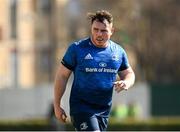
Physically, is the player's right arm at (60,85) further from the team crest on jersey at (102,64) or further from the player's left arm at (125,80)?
the player's left arm at (125,80)

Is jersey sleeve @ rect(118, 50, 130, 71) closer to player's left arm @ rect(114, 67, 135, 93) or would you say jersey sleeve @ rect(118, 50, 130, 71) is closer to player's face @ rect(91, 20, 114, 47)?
player's left arm @ rect(114, 67, 135, 93)

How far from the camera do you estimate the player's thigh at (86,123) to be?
28.7 feet

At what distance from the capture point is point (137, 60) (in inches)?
1962

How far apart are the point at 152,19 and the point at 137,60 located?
9.50ft

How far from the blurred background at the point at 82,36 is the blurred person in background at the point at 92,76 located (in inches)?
1332

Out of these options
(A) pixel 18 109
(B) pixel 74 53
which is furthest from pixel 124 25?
(B) pixel 74 53

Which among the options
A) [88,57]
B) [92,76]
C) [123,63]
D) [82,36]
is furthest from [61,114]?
[82,36]

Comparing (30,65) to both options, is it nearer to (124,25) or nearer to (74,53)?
(124,25)

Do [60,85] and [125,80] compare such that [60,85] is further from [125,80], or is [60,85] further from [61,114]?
[125,80]

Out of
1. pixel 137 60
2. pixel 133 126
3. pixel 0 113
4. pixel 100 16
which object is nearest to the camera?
pixel 100 16

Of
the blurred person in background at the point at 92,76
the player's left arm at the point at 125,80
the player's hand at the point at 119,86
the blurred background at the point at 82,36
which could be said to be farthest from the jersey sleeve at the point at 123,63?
the blurred background at the point at 82,36

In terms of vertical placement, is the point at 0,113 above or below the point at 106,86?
below

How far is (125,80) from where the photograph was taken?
893cm

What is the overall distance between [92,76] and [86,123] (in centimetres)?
51
